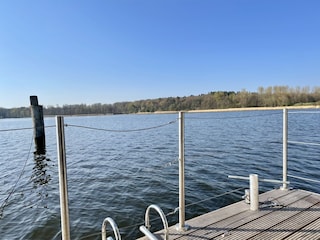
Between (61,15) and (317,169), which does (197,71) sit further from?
(317,169)

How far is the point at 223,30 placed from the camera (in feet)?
46.9

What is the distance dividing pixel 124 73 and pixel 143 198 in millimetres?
17900

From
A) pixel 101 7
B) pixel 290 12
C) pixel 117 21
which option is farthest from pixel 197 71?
pixel 101 7

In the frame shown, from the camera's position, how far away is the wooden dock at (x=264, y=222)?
1.69 meters

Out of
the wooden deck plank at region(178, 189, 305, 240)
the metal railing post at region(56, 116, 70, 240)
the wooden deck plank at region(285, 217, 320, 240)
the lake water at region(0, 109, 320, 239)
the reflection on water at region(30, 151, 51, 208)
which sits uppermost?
the metal railing post at region(56, 116, 70, 240)

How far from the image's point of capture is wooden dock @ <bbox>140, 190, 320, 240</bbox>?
1694mm

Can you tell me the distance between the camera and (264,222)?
6.18 feet

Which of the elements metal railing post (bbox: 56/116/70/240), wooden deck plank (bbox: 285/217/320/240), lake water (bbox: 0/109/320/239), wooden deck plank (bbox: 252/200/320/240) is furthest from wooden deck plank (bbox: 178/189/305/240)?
metal railing post (bbox: 56/116/70/240)

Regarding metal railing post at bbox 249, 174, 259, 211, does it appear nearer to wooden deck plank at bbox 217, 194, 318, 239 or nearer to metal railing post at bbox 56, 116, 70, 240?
wooden deck plank at bbox 217, 194, 318, 239

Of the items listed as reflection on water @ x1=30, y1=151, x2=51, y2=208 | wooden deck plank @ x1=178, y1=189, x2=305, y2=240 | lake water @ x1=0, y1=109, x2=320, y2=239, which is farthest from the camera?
reflection on water @ x1=30, y1=151, x2=51, y2=208

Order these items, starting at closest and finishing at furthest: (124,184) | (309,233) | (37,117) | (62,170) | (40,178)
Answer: (62,170) < (309,233) < (124,184) < (40,178) < (37,117)

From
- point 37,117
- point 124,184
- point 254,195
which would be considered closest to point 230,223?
point 254,195

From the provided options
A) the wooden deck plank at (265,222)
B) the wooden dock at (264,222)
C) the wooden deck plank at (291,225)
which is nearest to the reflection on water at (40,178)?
the wooden dock at (264,222)

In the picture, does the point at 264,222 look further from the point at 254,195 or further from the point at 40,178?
the point at 40,178
